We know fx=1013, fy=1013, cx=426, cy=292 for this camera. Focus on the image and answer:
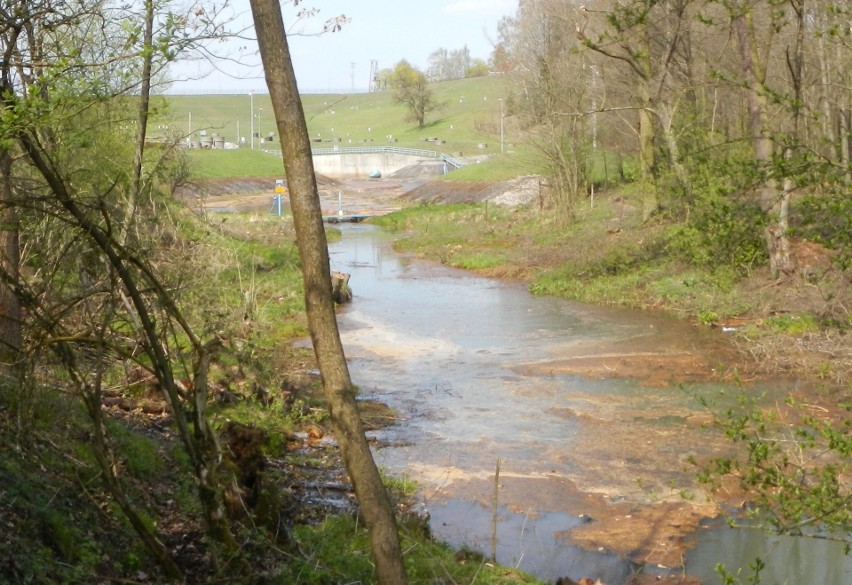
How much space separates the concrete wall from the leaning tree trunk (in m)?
76.5

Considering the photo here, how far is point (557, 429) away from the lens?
14.9m

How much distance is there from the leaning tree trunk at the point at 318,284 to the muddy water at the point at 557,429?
2.54 m

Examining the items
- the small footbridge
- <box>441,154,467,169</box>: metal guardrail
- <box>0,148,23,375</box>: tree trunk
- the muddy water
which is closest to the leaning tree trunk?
<box>0,148,23,375</box>: tree trunk

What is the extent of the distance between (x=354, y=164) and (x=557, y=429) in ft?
230

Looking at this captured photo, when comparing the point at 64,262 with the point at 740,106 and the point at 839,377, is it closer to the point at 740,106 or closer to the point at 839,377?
the point at 839,377

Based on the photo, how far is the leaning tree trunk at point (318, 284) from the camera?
6.11 metres

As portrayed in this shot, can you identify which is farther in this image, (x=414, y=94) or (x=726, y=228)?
(x=414, y=94)

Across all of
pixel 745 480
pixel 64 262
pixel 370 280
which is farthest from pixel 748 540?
pixel 370 280

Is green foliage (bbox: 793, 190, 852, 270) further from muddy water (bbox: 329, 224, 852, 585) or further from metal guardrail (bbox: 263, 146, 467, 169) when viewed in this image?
metal guardrail (bbox: 263, 146, 467, 169)

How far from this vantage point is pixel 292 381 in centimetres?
1647

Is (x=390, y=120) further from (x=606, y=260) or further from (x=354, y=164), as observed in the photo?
(x=606, y=260)

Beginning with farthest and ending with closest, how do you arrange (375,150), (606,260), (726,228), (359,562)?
1. (375,150)
2. (606,260)
3. (359,562)
4. (726,228)

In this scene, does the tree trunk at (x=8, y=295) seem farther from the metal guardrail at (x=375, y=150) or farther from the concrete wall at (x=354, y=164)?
the concrete wall at (x=354, y=164)

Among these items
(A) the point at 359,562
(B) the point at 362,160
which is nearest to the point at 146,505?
(A) the point at 359,562
